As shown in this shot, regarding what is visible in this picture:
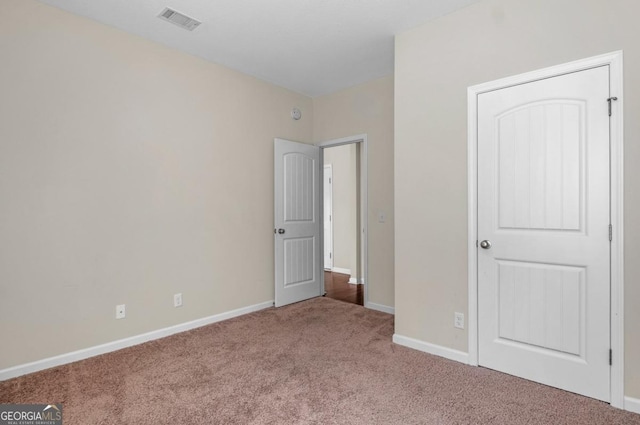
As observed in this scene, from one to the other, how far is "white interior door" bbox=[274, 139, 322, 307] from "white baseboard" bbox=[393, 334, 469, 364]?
1.69 metres

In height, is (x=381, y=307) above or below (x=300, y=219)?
below

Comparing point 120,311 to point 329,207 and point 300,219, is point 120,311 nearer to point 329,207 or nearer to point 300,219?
point 300,219

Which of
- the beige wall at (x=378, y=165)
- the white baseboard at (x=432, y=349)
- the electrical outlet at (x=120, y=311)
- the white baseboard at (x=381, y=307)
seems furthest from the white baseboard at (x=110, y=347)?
the white baseboard at (x=432, y=349)

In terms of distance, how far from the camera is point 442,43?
2709 millimetres

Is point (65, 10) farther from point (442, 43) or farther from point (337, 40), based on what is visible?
point (442, 43)

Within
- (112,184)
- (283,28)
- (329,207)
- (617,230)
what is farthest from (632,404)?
(329,207)

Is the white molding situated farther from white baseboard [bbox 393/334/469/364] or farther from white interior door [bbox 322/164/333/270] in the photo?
white interior door [bbox 322/164/333/270]

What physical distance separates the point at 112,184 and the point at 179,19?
1.48m

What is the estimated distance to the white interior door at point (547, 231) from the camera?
6.84 feet

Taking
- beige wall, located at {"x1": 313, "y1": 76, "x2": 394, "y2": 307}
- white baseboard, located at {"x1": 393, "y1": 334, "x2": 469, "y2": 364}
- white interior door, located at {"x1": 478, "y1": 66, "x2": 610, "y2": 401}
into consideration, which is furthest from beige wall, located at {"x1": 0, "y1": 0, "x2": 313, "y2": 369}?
white interior door, located at {"x1": 478, "y1": 66, "x2": 610, "y2": 401}

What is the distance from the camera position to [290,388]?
2.23m

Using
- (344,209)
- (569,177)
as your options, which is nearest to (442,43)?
(569,177)

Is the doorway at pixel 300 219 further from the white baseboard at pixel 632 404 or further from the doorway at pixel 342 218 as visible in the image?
the white baseboard at pixel 632 404

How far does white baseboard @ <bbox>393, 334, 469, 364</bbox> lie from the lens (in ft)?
8.57
